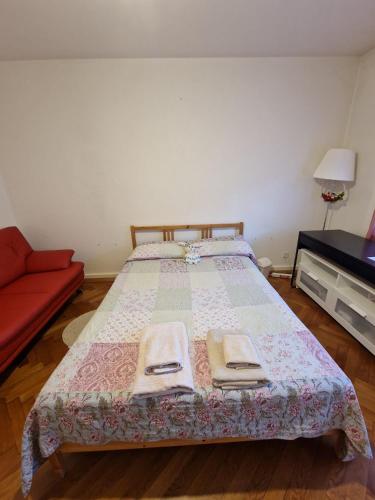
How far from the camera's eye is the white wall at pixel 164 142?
2262 millimetres

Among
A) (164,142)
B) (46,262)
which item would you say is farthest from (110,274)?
(164,142)

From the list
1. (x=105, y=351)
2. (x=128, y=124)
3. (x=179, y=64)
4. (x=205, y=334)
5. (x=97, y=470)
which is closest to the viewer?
(x=97, y=470)

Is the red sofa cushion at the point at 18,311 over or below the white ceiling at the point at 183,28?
below

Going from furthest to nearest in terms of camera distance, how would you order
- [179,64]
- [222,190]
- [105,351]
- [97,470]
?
1. [222,190]
2. [179,64]
3. [105,351]
4. [97,470]

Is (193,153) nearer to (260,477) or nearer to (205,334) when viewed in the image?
(205,334)

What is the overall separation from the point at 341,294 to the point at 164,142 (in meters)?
2.37

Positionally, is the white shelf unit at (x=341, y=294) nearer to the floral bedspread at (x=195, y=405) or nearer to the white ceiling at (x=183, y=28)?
the floral bedspread at (x=195, y=405)

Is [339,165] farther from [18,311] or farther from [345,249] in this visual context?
[18,311]

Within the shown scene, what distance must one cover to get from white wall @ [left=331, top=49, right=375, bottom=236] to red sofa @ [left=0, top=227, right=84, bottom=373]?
10.4ft

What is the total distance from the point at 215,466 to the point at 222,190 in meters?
2.43

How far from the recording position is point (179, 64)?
2.22m

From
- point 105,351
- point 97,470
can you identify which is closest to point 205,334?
point 105,351

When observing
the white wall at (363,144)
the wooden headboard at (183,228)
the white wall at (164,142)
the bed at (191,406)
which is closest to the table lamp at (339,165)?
the white wall at (363,144)

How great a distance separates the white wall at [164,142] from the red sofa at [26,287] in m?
0.41
